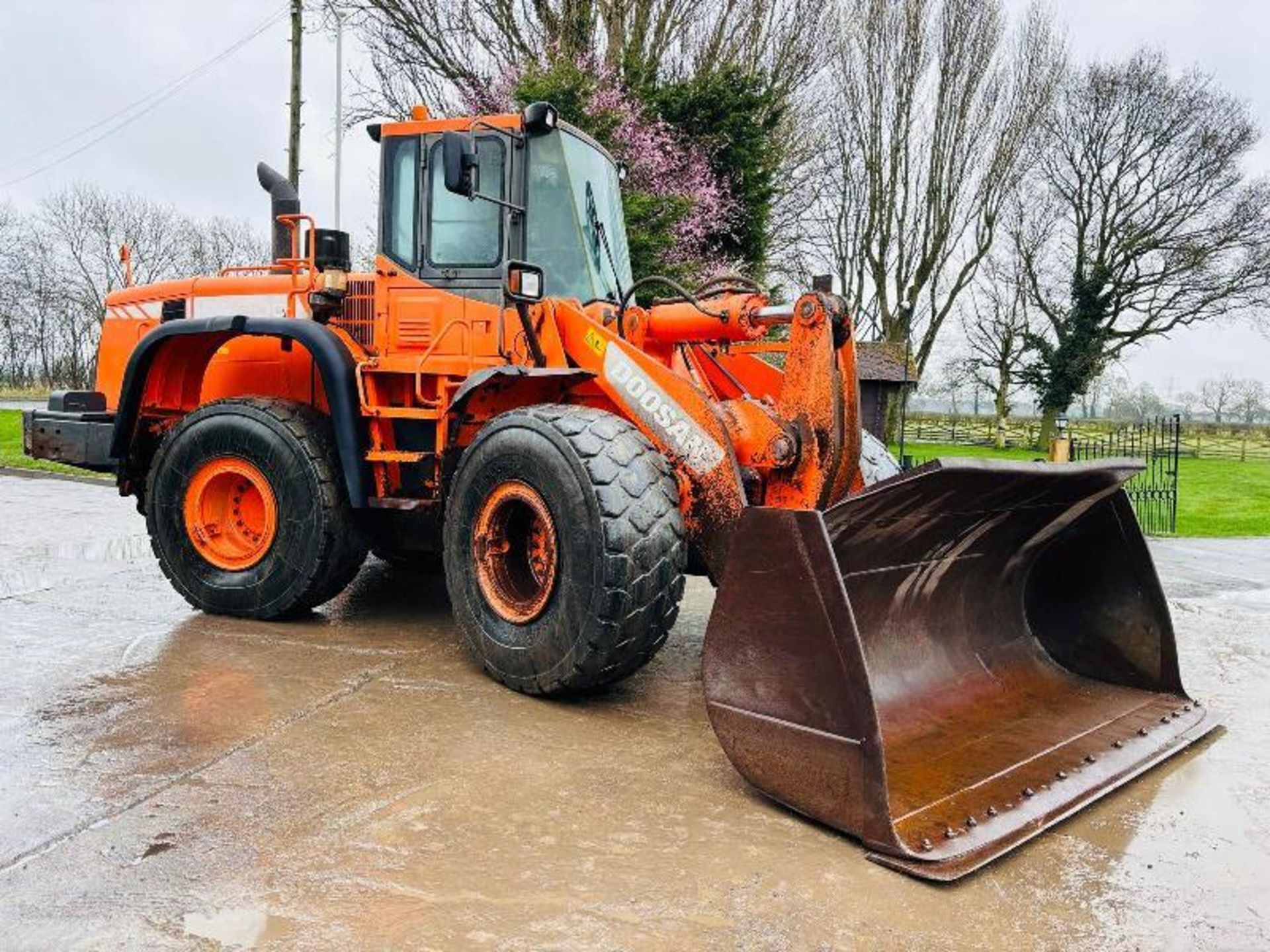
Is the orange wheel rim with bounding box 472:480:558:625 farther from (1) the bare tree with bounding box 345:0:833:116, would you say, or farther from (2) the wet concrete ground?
(1) the bare tree with bounding box 345:0:833:116

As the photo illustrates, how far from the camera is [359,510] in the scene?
5.61 m

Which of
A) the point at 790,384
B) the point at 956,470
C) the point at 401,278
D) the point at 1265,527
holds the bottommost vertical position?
the point at 1265,527

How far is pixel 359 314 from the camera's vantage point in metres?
5.70

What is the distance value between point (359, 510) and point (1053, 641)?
352 cm

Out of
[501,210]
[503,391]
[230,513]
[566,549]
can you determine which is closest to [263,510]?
[230,513]

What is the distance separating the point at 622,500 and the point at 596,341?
1.03 metres

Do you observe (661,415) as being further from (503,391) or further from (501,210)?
(501,210)

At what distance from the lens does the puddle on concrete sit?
8.07 ft

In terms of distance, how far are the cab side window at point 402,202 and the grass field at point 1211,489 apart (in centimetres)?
478

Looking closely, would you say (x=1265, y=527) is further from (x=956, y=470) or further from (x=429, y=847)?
(x=429, y=847)

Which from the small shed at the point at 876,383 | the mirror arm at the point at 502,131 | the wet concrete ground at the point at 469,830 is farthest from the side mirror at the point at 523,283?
the small shed at the point at 876,383

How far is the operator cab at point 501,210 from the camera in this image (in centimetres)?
520

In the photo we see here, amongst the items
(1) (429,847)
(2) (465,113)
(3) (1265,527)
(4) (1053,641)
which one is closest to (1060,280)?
(3) (1265,527)

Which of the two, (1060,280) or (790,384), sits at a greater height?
(1060,280)
